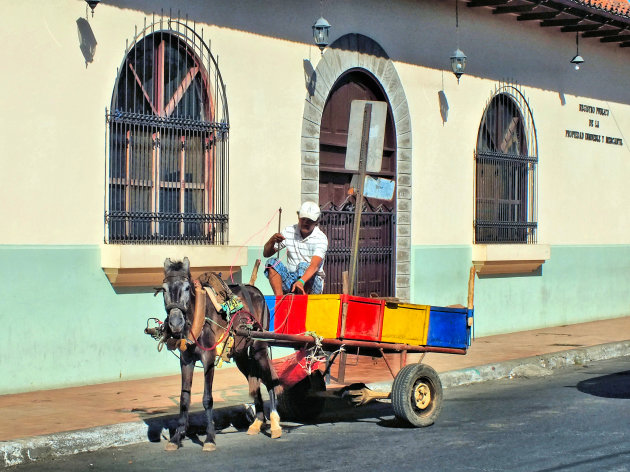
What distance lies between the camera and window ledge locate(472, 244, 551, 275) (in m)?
15.6

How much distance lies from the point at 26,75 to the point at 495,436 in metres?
5.70

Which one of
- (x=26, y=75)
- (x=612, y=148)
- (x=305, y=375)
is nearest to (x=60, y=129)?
(x=26, y=75)

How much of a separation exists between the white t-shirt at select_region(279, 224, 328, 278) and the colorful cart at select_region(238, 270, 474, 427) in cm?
74

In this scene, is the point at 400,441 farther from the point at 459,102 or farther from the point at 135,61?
the point at 459,102

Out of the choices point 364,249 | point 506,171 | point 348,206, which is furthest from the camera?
point 506,171

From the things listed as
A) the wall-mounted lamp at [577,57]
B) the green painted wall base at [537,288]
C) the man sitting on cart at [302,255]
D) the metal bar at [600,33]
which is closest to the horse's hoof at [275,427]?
the man sitting on cart at [302,255]

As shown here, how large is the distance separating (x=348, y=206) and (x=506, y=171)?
3.63 m

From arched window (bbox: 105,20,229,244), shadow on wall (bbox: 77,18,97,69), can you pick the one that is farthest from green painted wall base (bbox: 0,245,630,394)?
shadow on wall (bbox: 77,18,97,69)

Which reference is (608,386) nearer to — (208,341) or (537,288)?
(208,341)

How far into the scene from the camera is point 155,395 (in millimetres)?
10227

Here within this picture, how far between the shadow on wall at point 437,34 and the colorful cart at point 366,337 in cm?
426

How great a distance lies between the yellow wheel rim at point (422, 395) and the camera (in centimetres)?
896

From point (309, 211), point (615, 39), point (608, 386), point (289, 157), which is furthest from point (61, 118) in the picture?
point (615, 39)

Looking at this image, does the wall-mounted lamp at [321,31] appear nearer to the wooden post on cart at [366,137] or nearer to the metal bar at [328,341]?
the wooden post on cart at [366,137]
